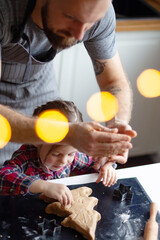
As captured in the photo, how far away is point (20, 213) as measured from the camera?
57.1 inches

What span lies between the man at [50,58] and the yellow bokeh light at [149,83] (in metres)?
0.89

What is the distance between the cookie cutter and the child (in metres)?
0.09

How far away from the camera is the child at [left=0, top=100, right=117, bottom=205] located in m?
1.51

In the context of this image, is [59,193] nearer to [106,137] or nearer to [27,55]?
[106,137]

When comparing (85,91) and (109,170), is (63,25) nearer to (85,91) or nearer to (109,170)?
(109,170)

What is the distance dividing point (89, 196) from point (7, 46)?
0.66 m

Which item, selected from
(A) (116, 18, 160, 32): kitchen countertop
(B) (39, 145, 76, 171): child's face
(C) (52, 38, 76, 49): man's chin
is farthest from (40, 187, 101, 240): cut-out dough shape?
(A) (116, 18, 160, 32): kitchen countertop

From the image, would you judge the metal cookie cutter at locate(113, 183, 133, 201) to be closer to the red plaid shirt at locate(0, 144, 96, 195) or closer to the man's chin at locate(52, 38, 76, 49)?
the red plaid shirt at locate(0, 144, 96, 195)

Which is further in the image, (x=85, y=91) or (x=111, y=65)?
(x=85, y=91)

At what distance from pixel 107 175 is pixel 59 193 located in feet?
0.80

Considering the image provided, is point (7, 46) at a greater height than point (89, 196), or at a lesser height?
greater

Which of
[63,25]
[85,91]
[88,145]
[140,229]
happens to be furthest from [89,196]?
[85,91]

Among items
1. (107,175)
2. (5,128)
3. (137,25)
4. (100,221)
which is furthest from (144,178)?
(137,25)

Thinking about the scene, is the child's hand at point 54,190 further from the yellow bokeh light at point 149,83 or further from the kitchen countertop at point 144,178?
the yellow bokeh light at point 149,83
